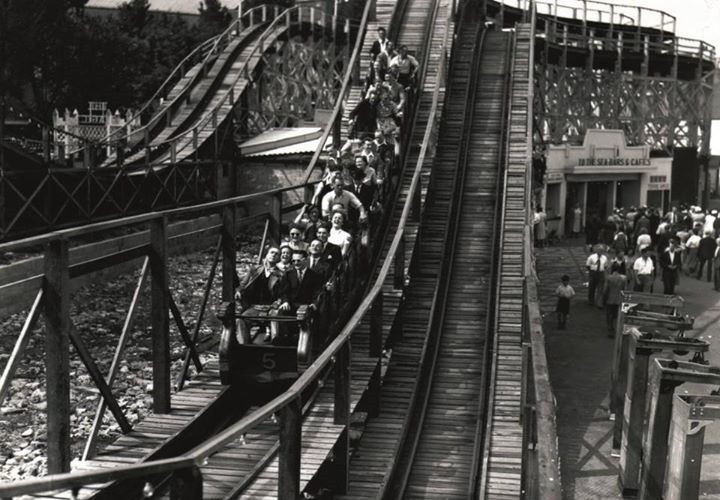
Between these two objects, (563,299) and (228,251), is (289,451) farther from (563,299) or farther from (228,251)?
(563,299)

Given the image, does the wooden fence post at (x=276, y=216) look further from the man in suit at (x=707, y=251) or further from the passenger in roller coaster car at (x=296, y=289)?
the man in suit at (x=707, y=251)

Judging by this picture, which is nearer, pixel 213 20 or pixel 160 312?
pixel 160 312

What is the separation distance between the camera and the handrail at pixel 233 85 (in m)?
22.9

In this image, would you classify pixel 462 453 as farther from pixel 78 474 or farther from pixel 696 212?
pixel 696 212

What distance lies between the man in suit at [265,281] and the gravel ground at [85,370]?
2986mm

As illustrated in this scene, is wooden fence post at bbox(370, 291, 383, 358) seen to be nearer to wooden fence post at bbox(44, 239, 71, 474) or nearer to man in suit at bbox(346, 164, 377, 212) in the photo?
man in suit at bbox(346, 164, 377, 212)

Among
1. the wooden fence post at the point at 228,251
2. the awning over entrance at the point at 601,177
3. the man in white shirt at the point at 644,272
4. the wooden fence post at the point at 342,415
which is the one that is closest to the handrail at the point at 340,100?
the wooden fence post at the point at 228,251

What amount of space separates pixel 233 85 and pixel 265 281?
16.5 m

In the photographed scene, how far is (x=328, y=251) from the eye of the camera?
33.3 feet

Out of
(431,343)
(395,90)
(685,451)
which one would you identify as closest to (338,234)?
(431,343)

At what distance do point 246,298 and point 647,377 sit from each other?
13.3 ft

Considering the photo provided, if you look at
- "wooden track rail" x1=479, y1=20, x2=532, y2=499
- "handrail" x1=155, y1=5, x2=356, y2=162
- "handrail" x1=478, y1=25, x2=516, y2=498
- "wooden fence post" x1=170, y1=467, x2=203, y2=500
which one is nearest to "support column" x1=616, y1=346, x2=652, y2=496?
"wooden track rail" x1=479, y1=20, x2=532, y2=499

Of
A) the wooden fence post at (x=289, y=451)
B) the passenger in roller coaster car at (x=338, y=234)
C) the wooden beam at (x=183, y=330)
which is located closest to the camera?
the wooden fence post at (x=289, y=451)

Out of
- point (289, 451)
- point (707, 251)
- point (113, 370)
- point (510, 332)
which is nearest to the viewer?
point (289, 451)
